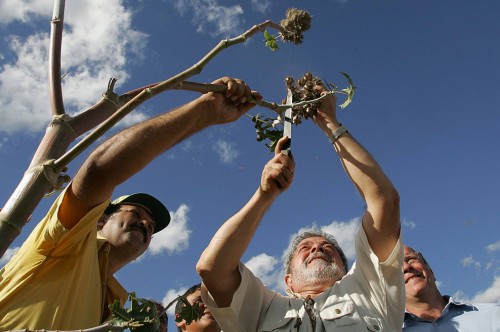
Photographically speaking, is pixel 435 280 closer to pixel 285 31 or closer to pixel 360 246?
pixel 360 246

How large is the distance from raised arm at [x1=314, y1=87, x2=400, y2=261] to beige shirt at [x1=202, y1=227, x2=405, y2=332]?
0.09 m

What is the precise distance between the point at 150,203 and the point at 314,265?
5.12 feet

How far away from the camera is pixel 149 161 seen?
215cm

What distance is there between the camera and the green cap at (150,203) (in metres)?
3.98

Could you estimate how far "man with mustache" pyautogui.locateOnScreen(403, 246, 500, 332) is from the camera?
195 inches

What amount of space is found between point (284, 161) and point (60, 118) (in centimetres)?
205

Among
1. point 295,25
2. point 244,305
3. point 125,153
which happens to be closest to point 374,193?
point 244,305

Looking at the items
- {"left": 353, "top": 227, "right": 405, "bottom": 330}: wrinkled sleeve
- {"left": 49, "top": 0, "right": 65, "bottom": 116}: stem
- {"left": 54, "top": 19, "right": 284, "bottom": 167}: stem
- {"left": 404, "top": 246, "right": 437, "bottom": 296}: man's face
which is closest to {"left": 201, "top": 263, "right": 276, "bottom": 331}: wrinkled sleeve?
{"left": 353, "top": 227, "right": 405, "bottom": 330}: wrinkled sleeve

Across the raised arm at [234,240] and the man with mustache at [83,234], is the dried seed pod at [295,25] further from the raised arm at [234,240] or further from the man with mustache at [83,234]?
the raised arm at [234,240]

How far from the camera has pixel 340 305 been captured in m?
3.55

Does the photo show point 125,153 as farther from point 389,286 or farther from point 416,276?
point 416,276

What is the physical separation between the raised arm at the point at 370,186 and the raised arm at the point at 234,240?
0.79 meters

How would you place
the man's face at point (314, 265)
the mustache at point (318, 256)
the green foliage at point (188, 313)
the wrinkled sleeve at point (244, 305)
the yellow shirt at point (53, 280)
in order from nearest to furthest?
1. the yellow shirt at point (53, 280)
2. the green foliage at point (188, 313)
3. the wrinkled sleeve at point (244, 305)
4. the man's face at point (314, 265)
5. the mustache at point (318, 256)

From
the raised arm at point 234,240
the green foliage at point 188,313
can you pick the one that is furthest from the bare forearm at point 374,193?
the green foliage at point 188,313
